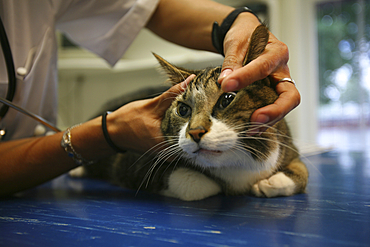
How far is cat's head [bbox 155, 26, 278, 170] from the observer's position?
629mm

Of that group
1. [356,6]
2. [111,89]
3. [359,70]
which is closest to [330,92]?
[359,70]

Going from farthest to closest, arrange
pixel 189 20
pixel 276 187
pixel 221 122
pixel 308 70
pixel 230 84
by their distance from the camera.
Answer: pixel 308 70 < pixel 189 20 < pixel 276 187 < pixel 221 122 < pixel 230 84

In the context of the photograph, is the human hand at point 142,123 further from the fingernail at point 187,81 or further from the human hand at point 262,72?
the human hand at point 262,72

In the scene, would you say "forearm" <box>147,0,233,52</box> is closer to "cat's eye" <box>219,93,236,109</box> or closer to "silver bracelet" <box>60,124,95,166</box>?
"cat's eye" <box>219,93,236,109</box>

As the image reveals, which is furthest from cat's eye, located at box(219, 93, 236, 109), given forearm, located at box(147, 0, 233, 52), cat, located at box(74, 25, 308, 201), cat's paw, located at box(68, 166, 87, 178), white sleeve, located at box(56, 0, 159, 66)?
cat's paw, located at box(68, 166, 87, 178)

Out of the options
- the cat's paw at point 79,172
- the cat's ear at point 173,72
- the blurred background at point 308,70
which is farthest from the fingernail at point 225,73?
the blurred background at point 308,70

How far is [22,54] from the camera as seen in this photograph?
98cm

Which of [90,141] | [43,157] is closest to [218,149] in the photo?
[90,141]

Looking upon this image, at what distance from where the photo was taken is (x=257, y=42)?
652 millimetres

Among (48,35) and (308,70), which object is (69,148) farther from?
(308,70)

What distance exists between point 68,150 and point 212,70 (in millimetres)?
502

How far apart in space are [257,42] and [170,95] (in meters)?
0.27

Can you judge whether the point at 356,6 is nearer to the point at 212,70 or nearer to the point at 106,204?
the point at 212,70

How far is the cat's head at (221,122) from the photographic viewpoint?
63cm
